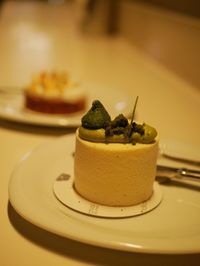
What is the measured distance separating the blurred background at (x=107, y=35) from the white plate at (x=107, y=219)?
630 mm

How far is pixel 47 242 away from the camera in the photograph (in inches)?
18.4

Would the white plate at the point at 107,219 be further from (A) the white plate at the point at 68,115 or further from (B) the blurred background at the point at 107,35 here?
(B) the blurred background at the point at 107,35

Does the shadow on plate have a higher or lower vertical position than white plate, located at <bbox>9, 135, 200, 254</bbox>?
lower

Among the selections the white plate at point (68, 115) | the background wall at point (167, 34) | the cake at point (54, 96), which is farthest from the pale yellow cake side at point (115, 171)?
the background wall at point (167, 34)

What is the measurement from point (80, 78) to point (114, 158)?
898 millimetres

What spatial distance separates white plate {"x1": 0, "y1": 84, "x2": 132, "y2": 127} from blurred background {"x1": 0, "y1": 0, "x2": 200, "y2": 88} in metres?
0.20

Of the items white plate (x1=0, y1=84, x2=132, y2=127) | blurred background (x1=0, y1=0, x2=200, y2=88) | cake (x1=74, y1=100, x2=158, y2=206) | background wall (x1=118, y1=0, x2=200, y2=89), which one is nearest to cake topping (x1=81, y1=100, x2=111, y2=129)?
cake (x1=74, y1=100, x2=158, y2=206)

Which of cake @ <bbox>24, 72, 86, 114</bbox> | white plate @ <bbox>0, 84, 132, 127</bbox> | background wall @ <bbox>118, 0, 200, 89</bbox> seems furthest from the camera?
background wall @ <bbox>118, 0, 200, 89</bbox>

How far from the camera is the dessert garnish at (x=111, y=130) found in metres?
0.51

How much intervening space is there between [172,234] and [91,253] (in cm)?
10

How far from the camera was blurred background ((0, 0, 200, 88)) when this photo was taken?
1331 mm

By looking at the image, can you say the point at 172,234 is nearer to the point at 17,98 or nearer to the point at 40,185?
the point at 40,185

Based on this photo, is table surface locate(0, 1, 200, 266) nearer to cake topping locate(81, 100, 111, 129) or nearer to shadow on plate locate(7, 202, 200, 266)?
shadow on plate locate(7, 202, 200, 266)

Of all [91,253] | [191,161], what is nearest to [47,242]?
[91,253]
